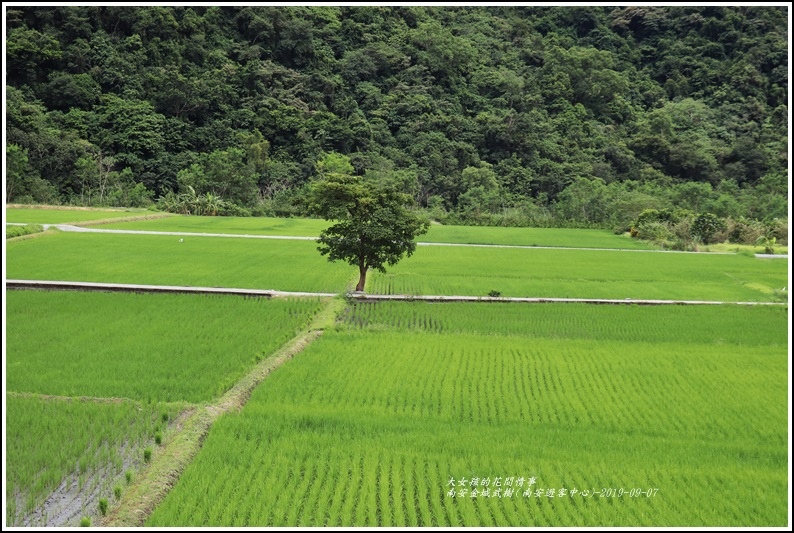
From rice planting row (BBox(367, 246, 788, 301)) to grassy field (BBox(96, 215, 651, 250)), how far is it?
11.5 ft

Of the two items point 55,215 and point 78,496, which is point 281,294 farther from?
point 55,215

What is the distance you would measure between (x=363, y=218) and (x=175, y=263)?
20.6 ft

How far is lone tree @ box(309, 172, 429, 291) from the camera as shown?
1419 centimetres

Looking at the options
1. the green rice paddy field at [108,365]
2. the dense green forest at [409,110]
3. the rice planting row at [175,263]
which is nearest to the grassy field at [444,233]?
the dense green forest at [409,110]

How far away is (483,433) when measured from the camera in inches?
243

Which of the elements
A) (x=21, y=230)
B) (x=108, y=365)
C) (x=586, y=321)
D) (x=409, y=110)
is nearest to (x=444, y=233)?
(x=21, y=230)

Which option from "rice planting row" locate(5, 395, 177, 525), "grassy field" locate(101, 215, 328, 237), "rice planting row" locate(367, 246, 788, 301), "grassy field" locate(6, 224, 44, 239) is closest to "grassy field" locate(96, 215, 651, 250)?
"grassy field" locate(101, 215, 328, 237)

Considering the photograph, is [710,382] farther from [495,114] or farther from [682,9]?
[682,9]

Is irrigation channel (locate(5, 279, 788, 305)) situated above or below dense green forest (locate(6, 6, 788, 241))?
below

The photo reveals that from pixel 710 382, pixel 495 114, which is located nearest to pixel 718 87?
pixel 495 114

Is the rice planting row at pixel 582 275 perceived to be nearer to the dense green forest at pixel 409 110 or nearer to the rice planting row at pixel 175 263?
the rice planting row at pixel 175 263

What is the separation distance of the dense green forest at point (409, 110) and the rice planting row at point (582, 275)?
10285mm

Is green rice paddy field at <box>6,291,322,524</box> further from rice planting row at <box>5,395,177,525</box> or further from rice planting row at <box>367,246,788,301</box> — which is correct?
rice planting row at <box>367,246,788,301</box>

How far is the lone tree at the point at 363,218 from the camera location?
1419 centimetres
